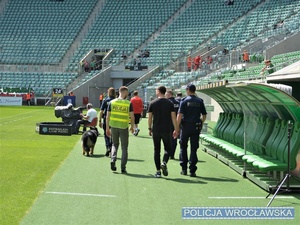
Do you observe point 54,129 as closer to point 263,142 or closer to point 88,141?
point 88,141

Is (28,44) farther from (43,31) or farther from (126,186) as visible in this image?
(126,186)

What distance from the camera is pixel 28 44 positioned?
2422 inches

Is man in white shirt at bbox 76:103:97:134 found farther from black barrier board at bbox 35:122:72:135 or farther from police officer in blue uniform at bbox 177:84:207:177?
police officer in blue uniform at bbox 177:84:207:177

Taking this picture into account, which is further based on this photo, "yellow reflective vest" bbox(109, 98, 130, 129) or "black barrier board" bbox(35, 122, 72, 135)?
"black barrier board" bbox(35, 122, 72, 135)

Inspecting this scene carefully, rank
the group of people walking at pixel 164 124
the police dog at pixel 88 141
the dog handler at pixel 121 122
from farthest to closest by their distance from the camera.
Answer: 1. the police dog at pixel 88 141
2. the dog handler at pixel 121 122
3. the group of people walking at pixel 164 124

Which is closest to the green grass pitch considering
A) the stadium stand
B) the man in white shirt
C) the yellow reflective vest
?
the yellow reflective vest

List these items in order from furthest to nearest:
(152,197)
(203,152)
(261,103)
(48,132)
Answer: (48,132), (203,152), (261,103), (152,197)

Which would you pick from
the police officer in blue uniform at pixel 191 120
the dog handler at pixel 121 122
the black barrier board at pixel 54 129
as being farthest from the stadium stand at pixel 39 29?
the police officer in blue uniform at pixel 191 120

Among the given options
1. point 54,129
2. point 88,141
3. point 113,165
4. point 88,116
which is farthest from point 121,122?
point 54,129

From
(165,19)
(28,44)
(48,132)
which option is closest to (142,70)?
(165,19)

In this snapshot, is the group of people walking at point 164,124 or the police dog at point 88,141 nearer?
the group of people walking at point 164,124

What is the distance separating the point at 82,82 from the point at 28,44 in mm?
8961

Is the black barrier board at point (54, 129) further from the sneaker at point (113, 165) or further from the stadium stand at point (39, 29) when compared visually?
the stadium stand at point (39, 29)

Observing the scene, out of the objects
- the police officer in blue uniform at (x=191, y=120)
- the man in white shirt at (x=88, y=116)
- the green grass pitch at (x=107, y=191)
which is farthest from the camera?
the man in white shirt at (x=88, y=116)
